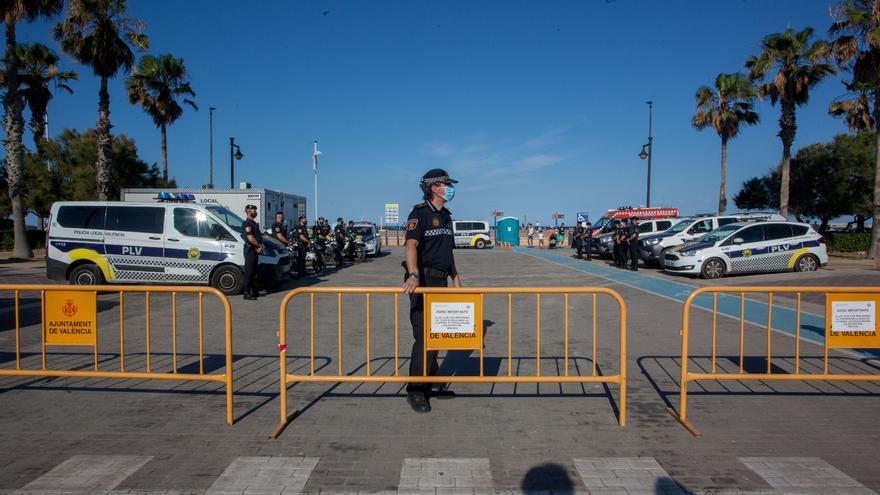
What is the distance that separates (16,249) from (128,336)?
18521mm

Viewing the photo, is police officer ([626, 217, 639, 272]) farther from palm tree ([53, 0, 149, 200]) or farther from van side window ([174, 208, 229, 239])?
palm tree ([53, 0, 149, 200])

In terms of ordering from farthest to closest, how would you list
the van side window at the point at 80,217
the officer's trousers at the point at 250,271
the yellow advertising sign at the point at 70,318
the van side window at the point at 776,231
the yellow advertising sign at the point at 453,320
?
the van side window at the point at 776,231
the van side window at the point at 80,217
the officer's trousers at the point at 250,271
the yellow advertising sign at the point at 70,318
the yellow advertising sign at the point at 453,320

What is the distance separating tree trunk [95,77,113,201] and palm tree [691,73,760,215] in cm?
3245

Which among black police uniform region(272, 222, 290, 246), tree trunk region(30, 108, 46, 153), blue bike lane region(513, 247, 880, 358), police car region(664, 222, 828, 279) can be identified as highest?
tree trunk region(30, 108, 46, 153)

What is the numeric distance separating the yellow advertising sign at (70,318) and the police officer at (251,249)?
5.74 m

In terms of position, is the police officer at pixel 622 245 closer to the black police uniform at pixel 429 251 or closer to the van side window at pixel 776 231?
the van side window at pixel 776 231

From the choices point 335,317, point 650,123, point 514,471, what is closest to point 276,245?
A: point 335,317

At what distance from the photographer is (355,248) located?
23562 mm

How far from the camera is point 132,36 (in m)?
22.2

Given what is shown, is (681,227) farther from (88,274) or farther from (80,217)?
(80,217)

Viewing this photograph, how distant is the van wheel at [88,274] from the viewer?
11.4m

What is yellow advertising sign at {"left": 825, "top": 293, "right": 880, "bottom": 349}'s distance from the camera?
457 cm

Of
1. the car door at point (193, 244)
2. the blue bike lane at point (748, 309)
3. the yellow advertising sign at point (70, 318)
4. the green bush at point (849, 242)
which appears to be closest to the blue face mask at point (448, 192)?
the yellow advertising sign at point (70, 318)

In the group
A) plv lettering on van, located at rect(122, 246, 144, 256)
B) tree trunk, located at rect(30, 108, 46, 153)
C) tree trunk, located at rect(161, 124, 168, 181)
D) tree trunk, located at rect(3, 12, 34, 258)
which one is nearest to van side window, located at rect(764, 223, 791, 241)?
plv lettering on van, located at rect(122, 246, 144, 256)
